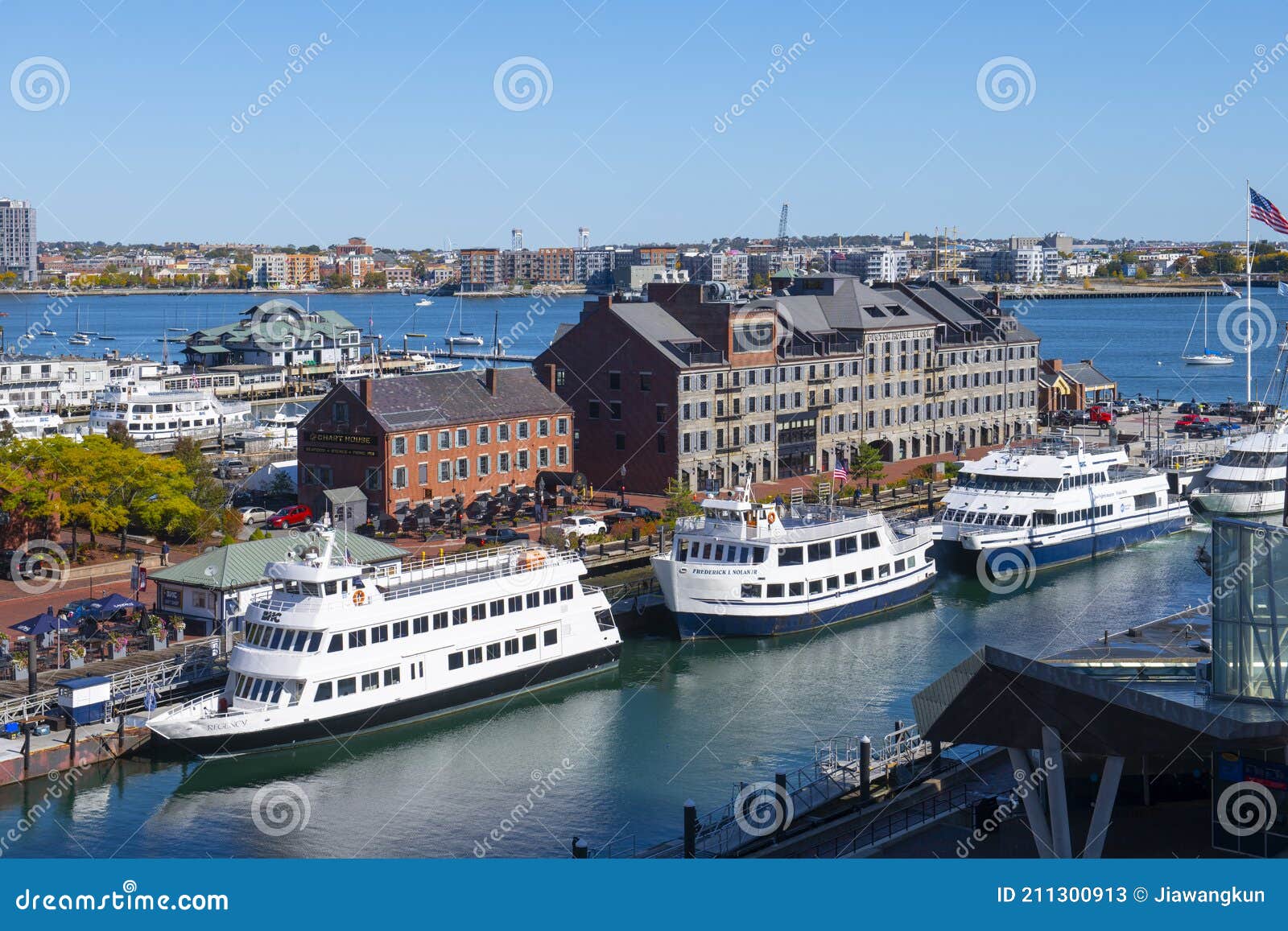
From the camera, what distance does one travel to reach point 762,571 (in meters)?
47.4

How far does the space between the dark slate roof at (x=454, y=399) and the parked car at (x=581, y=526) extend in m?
7.01

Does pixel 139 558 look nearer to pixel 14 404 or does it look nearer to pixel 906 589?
pixel 906 589

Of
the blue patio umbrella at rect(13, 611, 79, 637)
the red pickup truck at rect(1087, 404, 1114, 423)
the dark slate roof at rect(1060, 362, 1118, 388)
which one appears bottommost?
the blue patio umbrella at rect(13, 611, 79, 637)

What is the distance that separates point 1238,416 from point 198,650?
67887mm

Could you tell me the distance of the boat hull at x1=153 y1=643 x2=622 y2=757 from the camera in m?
35.4

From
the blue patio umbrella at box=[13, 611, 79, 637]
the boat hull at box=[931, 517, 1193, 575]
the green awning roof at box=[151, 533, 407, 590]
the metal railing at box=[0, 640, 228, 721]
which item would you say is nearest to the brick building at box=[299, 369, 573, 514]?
the green awning roof at box=[151, 533, 407, 590]

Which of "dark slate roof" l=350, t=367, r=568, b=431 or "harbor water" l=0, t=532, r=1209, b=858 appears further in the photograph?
"dark slate roof" l=350, t=367, r=568, b=431

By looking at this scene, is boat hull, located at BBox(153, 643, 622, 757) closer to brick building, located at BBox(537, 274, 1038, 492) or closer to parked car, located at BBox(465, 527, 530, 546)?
parked car, located at BBox(465, 527, 530, 546)

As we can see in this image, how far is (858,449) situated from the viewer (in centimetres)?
6950

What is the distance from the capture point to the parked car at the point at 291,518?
56.7 metres

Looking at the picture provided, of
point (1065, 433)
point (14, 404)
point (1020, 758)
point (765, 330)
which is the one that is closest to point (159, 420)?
point (14, 404)

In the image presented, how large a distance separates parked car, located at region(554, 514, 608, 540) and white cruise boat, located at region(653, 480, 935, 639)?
234 inches

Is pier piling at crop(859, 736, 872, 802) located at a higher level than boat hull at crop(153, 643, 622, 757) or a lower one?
higher

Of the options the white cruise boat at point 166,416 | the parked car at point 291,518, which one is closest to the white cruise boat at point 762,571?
the parked car at point 291,518
